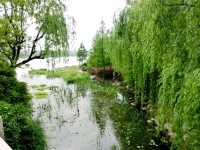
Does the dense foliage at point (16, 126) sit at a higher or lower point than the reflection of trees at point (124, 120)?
higher

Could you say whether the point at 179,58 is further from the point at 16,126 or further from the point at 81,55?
the point at 81,55

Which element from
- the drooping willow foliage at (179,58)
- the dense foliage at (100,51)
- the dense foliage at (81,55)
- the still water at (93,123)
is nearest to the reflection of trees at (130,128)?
the still water at (93,123)

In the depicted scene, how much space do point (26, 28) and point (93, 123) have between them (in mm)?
5200

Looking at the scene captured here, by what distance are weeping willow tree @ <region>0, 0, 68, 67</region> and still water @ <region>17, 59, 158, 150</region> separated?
2.54 meters

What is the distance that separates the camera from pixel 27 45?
11.7 meters

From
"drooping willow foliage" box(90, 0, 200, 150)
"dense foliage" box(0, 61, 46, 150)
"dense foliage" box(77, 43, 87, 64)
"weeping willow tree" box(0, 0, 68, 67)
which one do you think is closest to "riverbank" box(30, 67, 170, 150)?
"weeping willow tree" box(0, 0, 68, 67)

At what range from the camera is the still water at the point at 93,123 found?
11.4 m

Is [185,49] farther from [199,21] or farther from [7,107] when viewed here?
[7,107]

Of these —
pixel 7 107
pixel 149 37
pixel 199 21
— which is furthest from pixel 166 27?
pixel 7 107

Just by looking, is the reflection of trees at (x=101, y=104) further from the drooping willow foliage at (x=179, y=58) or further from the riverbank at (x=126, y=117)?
the drooping willow foliage at (x=179, y=58)

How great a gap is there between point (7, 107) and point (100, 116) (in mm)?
8576

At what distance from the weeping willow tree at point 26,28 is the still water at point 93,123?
2.54 meters

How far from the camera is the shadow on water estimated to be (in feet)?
37.5

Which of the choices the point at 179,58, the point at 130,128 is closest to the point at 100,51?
the point at 130,128
